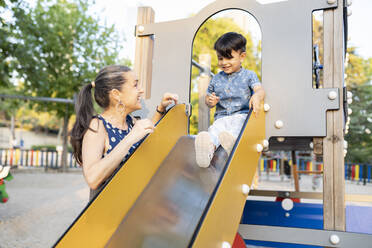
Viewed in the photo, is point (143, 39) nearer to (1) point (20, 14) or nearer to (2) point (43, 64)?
(1) point (20, 14)

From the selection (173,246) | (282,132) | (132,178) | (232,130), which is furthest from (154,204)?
(282,132)

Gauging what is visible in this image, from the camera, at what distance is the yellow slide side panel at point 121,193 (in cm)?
163

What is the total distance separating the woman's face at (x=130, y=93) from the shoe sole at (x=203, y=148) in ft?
1.62

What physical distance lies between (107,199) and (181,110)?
1028mm

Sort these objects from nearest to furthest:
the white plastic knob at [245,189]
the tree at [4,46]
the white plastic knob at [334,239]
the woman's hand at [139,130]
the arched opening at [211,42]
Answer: the white plastic knob at [245,189] → the woman's hand at [139,130] → the white plastic knob at [334,239] → the arched opening at [211,42] → the tree at [4,46]

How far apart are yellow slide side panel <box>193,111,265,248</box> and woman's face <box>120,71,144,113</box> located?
759 millimetres

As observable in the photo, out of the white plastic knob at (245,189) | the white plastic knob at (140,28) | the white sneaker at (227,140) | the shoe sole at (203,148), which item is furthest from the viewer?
the white plastic knob at (140,28)

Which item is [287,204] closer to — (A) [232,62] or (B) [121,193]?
(A) [232,62]

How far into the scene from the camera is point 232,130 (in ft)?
7.77

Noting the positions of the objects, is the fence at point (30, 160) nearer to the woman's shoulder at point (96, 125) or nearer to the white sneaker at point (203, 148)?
the woman's shoulder at point (96, 125)

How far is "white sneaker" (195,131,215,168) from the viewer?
1.86m

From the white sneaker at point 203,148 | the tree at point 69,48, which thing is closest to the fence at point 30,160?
the tree at point 69,48

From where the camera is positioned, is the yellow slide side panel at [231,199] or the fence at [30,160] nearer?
the yellow slide side panel at [231,199]

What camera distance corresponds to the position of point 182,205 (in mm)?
1848
